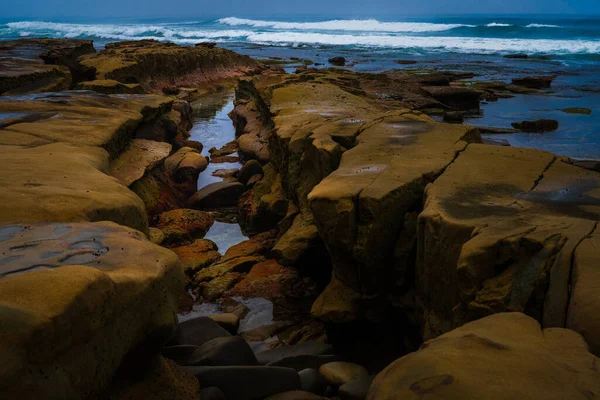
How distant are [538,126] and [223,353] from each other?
1179 cm

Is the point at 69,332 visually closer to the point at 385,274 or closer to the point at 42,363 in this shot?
the point at 42,363

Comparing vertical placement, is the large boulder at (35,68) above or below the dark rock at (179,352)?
above

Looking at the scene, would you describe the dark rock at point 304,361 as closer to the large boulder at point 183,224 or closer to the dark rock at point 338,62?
the large boulder at point 183,224

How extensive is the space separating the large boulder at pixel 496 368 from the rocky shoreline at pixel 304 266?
0.4 inches

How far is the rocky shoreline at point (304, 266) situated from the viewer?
292 cm

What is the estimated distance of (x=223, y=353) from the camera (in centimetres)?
491

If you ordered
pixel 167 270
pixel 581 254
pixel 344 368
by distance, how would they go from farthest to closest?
pixel 344 368
pixel 167 270
pixel 581 254

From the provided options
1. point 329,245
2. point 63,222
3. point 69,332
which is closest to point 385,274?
point 329,245

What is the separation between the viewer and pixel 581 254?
12.1 ft

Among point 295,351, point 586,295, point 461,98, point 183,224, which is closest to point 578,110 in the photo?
point 461,98

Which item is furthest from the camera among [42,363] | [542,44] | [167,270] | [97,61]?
[542,44]

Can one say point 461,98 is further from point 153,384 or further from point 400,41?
point 400,41

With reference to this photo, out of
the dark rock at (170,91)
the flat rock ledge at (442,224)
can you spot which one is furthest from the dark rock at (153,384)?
the dark rock at (170,91)

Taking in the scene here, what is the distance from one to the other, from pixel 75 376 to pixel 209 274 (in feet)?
13.9
